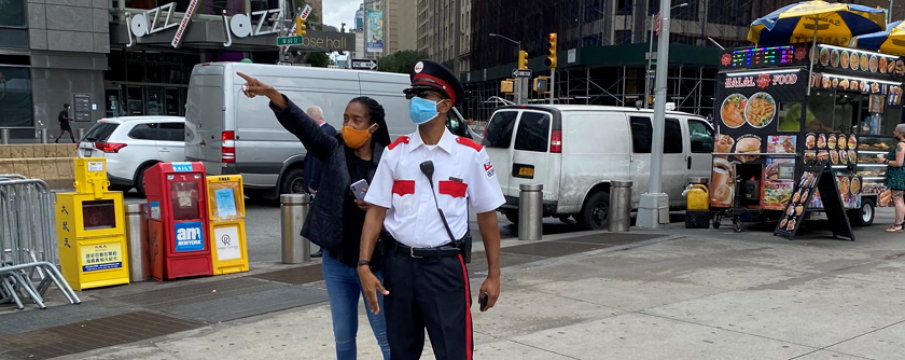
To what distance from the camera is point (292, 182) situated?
13.5 m

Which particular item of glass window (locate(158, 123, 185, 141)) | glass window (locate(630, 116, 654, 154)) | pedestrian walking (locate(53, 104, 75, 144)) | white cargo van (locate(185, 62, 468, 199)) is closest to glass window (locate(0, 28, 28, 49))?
pedestrian walking (locate(53, 104, 75, 144))

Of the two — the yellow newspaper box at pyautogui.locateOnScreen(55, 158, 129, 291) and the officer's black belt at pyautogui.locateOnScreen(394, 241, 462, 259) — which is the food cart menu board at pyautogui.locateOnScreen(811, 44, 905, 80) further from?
the yellow newspaper box at pyautogui.locateOnScreen(55, 158, 129, 291)

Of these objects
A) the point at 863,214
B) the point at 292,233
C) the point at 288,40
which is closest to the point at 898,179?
the point at 863,214

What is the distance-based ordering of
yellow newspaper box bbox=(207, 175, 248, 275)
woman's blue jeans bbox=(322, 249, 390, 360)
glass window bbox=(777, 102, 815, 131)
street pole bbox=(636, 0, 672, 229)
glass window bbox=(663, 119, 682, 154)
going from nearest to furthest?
woman's blue jeans bbox=(322, 249, 390, 360) → yellow newspaper box bbox=(207, 175, 248, 275) → glass window bbox=(777, 102, 815, 131) → street pole bbox=(636, 0, 672, 229) → glass window bbox=(663, 119, 682, 154)

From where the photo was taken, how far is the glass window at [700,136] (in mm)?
12219

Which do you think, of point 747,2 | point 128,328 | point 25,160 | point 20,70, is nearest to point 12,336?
point 128,328

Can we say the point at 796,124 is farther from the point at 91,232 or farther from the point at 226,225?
the point at 91,232

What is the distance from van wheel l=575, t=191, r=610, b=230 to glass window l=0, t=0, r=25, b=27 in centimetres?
2388

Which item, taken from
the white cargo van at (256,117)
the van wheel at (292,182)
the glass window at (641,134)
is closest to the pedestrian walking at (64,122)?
the white cargo van at (256,117)

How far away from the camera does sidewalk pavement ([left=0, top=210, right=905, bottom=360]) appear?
4.94 m

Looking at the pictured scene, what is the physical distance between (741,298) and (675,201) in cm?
591

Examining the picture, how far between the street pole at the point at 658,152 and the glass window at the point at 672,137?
651 millimetres

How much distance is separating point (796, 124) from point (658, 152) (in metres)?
1.91

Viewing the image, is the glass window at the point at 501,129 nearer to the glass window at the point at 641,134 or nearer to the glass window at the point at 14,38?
the glass window at the point at 641,134
